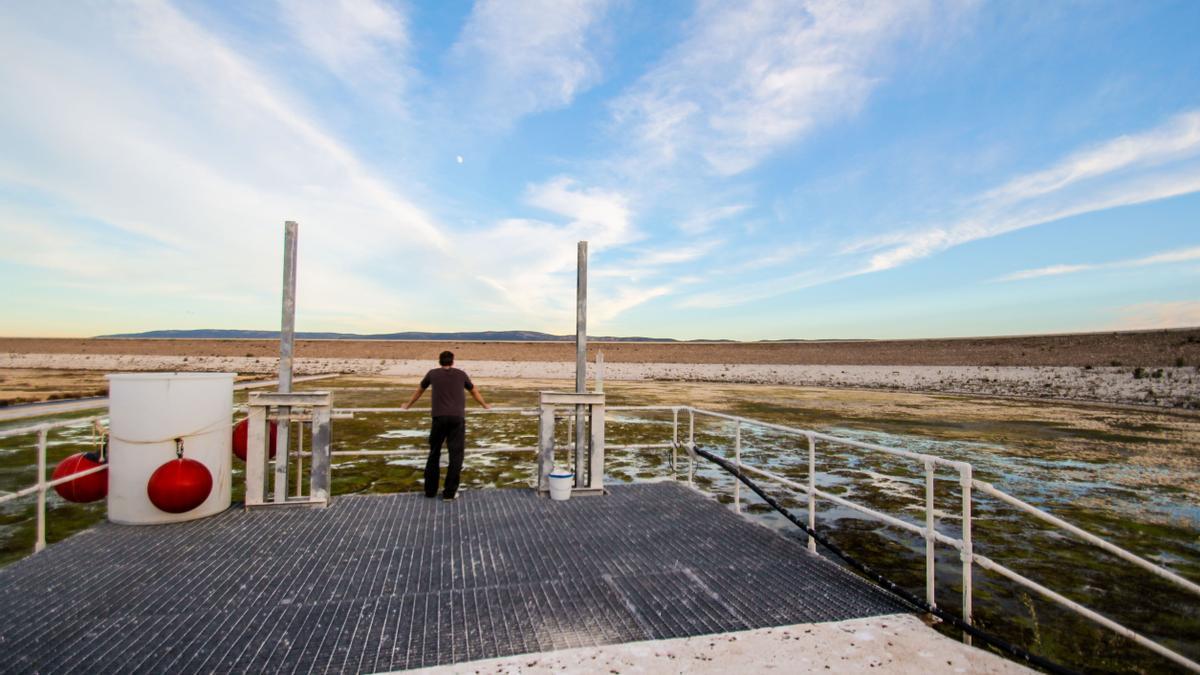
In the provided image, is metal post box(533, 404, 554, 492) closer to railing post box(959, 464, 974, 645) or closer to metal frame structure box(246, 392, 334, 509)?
metal frame structure box(246, 392, 334, 509)

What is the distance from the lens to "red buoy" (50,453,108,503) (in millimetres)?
4938

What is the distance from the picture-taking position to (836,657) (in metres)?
2.94

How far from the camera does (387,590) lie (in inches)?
146

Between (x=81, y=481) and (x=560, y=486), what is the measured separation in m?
4.37

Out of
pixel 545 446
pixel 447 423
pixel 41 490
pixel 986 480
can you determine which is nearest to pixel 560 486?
pixel 545 446

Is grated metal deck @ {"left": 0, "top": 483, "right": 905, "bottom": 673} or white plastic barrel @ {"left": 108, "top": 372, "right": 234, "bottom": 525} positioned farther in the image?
white plastic barrel @ {"left": 108, "top": 372, "right": 234, "bottom": 525}

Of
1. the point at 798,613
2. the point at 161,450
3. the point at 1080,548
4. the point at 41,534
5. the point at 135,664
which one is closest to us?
the point at 135,664

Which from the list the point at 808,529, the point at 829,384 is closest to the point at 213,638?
the point at 808,529

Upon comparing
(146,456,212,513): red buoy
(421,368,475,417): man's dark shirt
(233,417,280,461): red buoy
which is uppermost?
(421,368,475,417): man's dark shirt

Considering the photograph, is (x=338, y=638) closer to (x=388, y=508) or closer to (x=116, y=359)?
(x=388, y=508)

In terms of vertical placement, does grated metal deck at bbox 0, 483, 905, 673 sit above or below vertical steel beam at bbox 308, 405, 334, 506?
below

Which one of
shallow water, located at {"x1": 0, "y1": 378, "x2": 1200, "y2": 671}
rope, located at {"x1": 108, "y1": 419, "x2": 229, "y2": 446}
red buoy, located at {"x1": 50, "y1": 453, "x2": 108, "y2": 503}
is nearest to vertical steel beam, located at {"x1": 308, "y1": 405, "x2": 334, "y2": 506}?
rope, located at {"x1": 108, "y1": 419, "x2": 229, "y2": 446}

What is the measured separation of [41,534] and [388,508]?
2.64m

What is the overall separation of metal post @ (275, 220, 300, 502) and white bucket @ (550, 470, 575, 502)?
2737mm
